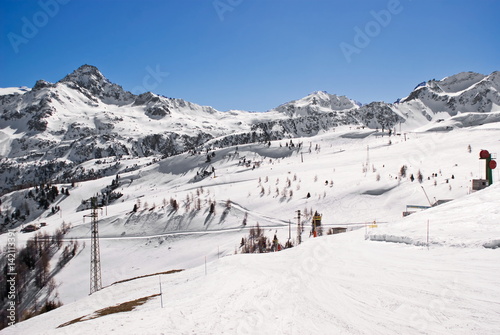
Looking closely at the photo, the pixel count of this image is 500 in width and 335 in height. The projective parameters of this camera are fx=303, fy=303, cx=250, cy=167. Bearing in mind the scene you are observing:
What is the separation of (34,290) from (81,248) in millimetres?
11866

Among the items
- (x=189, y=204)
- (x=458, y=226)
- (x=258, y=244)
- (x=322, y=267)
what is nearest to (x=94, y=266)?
(x=189, y=204)

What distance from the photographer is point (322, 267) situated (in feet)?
69.2

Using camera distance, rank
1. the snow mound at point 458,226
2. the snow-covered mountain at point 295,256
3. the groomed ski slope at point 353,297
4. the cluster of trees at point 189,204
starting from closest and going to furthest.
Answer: the groomed ski slope at point 353,297 → the snow-covered mountain at point 295,256 → the snow mound at point 458,226 → the cluster of trees at point 189,204

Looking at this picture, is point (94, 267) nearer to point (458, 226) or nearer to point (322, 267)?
point (322, 267)

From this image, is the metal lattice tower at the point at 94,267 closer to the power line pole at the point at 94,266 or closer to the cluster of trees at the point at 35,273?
the power line pole at the point at 94,266

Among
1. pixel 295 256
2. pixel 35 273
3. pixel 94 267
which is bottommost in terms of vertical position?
pixel 35 273

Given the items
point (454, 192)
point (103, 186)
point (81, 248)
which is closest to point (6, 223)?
point (103, 186)

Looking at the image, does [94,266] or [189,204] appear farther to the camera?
[189,204]

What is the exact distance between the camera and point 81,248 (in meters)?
69.1

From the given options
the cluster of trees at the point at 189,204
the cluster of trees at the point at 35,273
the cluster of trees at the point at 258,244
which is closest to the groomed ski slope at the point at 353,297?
the cluster of trees at the point at 258,244

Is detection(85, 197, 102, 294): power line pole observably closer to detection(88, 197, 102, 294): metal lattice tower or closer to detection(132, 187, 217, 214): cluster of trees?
detection(88, 197, 102, 294): metal lattice tower

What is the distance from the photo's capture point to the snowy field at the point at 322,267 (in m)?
13.2

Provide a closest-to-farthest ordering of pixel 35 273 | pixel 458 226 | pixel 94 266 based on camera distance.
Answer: pixel 458 226
pixel 94 266
pixel 35 273

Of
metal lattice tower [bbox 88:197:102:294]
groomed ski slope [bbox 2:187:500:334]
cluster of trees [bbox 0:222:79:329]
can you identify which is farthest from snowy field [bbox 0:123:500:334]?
cluster of trees [bbox 0:222:79:329]
